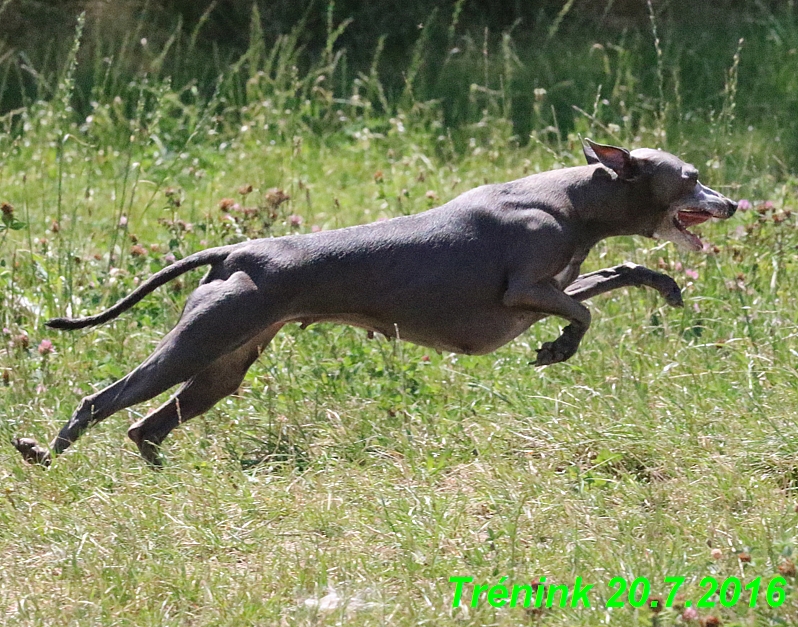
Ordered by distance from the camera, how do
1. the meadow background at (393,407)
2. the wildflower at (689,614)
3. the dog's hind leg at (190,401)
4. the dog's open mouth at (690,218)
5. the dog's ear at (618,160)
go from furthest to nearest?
the dog's hind leg at (190,401), the dog's open mouth at (690,218), the dog's ear at (618,160), the meadow background at (393,407), the wildflower at (689,614)

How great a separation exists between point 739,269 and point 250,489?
8.87ft

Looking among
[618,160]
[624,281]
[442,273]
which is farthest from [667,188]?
[442,273]

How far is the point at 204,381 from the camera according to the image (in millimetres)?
4863

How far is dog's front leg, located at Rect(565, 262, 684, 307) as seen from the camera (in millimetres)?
4770

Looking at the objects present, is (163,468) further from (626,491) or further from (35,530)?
(626,491)

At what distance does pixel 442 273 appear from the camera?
4.56 m

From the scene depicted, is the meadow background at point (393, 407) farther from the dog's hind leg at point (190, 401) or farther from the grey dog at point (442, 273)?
the grey dog at point (442, 273)

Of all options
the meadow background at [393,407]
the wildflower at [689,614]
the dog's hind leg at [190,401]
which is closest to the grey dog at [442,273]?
the dog's hind leg at [190,401]

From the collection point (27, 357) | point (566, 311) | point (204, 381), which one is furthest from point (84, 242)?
point (566, 311)

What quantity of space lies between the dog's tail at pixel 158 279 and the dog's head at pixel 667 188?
136cm

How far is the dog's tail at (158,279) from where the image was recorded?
4625 millimetres

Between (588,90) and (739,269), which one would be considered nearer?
(739,269)

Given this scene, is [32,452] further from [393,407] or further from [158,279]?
[393,407]

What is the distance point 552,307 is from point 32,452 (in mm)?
1915
